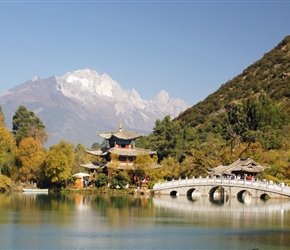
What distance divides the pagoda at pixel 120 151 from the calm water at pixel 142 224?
14323 mm

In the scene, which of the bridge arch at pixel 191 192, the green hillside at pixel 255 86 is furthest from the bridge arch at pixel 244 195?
the green hillside at pixel 255 86

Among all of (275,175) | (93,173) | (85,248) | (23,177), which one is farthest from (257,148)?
(85,248)

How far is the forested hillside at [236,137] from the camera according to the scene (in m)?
68.2

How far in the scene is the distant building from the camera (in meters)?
62.2

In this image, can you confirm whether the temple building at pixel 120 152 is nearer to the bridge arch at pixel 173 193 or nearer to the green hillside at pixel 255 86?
the bridge arch at pixel 173 193

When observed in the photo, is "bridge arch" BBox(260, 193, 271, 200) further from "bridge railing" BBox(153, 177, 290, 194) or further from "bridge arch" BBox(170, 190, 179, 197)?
"bridge arch" BBox(170, 190, 179, 197)

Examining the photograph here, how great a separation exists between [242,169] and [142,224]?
2522 centimetres

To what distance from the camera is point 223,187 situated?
5959 cm

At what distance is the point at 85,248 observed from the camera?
98.7 feet

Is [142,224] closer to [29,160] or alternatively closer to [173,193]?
[173,193]

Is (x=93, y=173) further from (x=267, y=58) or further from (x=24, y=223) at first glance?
(x=267, y=58)

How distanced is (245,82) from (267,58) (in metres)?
9.00

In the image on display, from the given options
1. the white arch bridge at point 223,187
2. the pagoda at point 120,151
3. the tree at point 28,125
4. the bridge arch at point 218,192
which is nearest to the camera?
the white arch bridge at point 223,187

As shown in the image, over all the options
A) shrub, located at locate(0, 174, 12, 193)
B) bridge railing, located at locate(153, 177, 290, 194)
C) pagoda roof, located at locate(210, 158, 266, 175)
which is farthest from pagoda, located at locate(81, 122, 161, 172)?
shrub, located at locate(0, 174, 12, 193)
